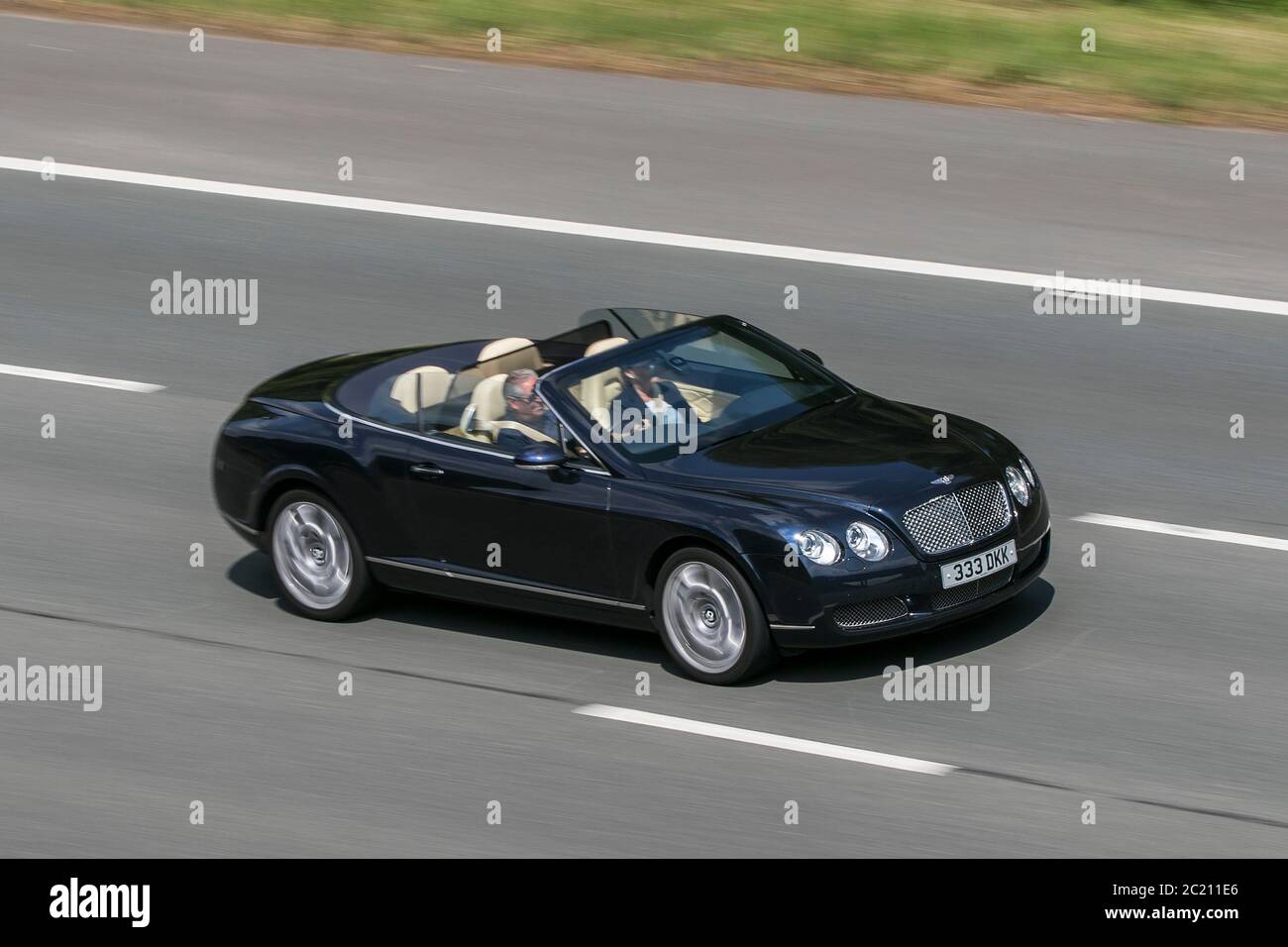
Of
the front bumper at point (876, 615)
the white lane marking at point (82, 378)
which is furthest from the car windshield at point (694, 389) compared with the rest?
the white lane marking at point (82, 378)

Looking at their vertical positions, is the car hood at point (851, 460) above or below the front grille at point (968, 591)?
above

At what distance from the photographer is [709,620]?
355 inches

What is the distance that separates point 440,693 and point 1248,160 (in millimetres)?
9275

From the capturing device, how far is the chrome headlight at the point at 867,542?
28.6 feet

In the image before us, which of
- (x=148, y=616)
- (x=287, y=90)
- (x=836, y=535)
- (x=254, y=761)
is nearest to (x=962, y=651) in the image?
(x=836, y=535)

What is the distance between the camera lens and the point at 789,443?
9.34 m

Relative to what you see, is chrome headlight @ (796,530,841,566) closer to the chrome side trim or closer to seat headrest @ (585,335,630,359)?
the chrome side trim

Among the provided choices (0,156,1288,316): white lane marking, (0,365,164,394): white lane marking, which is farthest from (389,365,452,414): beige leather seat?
(0,156,1288,316): white lane marking

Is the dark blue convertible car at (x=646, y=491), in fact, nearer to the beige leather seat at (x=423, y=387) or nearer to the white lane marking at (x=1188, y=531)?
the beige leather seat at (x=423, y=387)

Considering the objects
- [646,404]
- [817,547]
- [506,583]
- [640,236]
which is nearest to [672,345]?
[646,404]

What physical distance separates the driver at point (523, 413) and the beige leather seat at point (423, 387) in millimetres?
433

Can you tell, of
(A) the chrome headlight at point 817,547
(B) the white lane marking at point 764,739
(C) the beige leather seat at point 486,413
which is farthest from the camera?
(C) the beige leather seat at point 486,413

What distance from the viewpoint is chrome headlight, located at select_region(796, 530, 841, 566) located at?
8648 millimetres

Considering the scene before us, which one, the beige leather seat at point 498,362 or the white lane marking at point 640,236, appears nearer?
the beige leather seat at point 498,362
